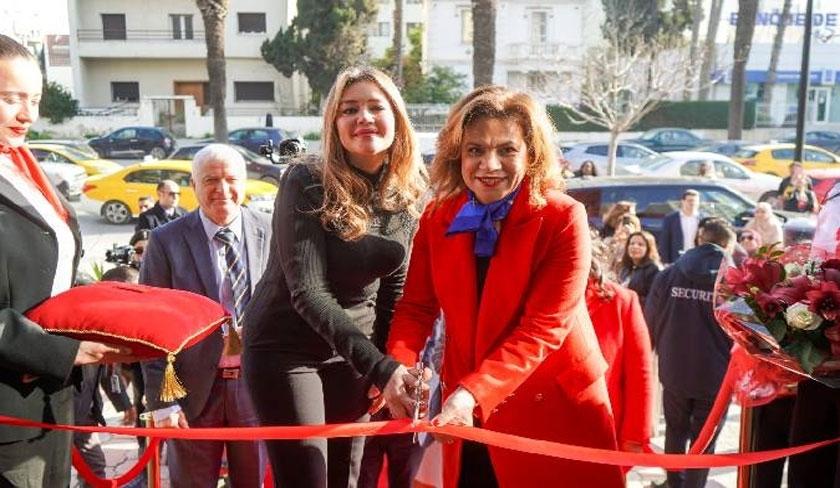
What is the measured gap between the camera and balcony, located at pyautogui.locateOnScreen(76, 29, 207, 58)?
40438 millimetres

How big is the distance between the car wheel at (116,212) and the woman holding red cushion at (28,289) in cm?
1532

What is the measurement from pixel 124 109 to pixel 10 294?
3911 cm

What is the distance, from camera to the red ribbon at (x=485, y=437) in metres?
2.41

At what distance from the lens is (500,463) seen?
2600mm

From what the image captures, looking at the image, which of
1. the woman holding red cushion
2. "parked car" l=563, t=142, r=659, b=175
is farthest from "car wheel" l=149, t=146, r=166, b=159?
the woman holding red cushion

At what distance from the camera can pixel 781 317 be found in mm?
2572

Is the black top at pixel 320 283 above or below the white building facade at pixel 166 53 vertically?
below

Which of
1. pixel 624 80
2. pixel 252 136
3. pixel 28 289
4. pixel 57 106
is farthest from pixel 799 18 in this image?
pixel 28 289

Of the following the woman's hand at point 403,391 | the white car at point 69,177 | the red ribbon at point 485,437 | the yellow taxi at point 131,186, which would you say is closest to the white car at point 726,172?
the yellow taxi at point 131,186

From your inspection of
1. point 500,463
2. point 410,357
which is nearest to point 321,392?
point 410,357

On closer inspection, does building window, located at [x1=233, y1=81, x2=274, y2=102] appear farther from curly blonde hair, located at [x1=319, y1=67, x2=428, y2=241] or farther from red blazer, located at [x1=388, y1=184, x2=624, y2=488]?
red blazer, located at [x1=388, y1=184, x2=624, y2=488]

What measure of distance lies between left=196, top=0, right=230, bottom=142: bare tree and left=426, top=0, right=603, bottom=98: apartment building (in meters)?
21.7

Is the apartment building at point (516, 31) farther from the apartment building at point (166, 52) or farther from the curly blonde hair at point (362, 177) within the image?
the curly blonde hair at point (362, 177)

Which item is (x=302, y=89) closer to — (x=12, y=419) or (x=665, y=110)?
(x=665, y=110)
